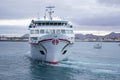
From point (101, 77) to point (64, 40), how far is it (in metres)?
14.3

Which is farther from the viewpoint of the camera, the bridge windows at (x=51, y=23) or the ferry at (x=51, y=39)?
the bridge windows at (x=51, y=23)

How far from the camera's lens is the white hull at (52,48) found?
5466 centimetres

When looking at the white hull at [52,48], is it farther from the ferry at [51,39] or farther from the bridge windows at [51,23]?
the bridge windows at [51,23]

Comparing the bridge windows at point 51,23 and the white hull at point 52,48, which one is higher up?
the bridge windows at point 51,23

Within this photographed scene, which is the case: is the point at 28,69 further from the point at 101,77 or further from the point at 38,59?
the point at 101,77

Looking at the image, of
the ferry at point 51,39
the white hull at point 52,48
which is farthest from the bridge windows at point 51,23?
the white hull at point 52,48

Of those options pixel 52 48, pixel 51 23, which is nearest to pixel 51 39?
pixel 52 48

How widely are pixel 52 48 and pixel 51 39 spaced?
175 cm

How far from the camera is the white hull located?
54.7 metres

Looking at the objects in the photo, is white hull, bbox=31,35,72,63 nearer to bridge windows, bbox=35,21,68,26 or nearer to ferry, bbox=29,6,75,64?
ferry, bbox=29,6,75,64

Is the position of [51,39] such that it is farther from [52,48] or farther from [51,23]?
[51,23]

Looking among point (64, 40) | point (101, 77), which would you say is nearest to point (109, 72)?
point (101, 77)

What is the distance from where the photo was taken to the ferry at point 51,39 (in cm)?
5484

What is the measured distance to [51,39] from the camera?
54.5 metres
